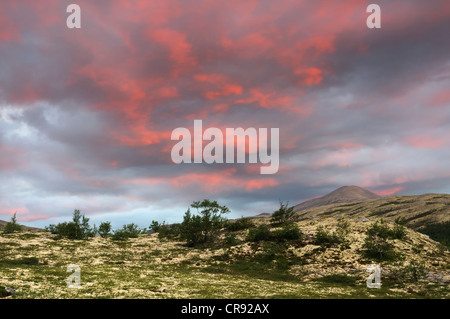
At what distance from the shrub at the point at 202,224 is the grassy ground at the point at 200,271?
4.87 meters

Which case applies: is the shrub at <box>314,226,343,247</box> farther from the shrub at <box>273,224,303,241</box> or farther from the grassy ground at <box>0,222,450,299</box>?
the shrub at <box>273,224,303,241</box>

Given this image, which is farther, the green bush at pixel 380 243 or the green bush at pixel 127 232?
the green bush at pixel 127 232

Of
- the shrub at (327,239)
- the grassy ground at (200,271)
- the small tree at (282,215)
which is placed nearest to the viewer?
the grassy ground at (200,271)

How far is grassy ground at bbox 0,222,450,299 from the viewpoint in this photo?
27.4 m

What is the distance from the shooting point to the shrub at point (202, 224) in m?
78.0

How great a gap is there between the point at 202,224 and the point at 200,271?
29399 millimetres

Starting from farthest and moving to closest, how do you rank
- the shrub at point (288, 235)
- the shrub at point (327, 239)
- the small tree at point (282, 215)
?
the small tree at point (282, 215), the shrub at point (288, 235), the shrub at point (327, 239)

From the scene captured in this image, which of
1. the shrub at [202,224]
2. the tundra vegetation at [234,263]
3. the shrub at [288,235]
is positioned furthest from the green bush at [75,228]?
the shrub at [288,235]

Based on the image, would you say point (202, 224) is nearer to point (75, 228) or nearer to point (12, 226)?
point (75, 228)

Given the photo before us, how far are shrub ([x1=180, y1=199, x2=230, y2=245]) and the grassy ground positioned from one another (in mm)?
4867

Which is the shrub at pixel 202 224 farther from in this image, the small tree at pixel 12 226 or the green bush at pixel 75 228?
the small tree at pixel 12 226

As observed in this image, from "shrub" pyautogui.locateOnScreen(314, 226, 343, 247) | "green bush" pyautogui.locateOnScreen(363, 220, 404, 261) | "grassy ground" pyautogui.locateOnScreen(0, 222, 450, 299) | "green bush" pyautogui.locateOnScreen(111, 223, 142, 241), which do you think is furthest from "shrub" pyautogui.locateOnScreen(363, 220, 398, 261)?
"green bush" pyautogui.locateOnScreen(111, 223, 142, 241)
